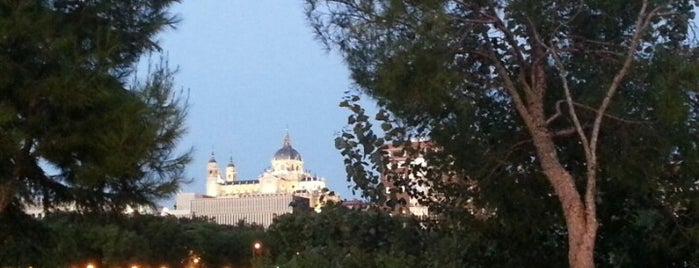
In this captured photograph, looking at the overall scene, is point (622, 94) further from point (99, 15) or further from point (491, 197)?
point (99, 15)

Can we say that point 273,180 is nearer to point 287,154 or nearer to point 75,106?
point 287,154

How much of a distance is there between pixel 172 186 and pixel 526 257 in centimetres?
262

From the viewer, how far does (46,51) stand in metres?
6.61

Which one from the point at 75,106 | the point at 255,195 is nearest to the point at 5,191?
the point at 75,106

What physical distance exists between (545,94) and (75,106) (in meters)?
3.02

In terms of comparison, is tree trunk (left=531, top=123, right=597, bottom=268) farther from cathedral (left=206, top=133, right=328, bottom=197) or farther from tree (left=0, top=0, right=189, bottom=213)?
cathedral (left=206, top=133, right=328, bottom=197)

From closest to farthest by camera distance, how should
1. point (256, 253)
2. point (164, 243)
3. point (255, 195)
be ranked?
1. point (256, 253)
2. point (164, 243)
3. point (255, 195)

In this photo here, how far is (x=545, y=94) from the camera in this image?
718 cm

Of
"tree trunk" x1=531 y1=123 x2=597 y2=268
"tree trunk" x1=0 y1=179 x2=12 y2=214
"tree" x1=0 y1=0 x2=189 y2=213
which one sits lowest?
"tree trunk" x1=531 y1=123 x2=597 y2=268

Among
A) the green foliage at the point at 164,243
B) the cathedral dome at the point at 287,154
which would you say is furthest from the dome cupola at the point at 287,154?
the green foliage at the point at 164,243

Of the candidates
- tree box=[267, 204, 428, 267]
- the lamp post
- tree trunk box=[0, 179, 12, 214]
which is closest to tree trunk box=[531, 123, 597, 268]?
tree box=[267, 204, 428, 267]

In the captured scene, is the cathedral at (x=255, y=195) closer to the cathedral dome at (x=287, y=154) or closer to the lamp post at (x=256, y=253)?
the cathedral dome at (x=287, y=154)

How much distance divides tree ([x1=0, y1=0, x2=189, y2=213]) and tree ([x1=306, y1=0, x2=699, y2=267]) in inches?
49.0

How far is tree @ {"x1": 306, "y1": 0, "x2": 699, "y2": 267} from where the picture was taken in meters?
6.27
